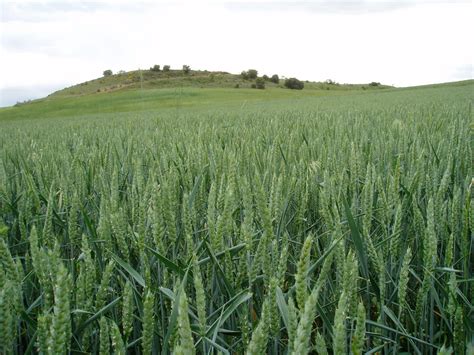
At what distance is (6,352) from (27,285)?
1.23ft

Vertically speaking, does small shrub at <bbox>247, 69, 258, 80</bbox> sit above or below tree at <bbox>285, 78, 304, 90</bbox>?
above

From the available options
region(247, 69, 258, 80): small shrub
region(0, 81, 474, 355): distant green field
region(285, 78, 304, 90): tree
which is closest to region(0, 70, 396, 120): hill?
region(285, 78, 304, 90): tree

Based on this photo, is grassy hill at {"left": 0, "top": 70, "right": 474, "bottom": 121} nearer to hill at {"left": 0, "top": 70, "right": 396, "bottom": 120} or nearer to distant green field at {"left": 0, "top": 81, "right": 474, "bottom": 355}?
hill at {"left": 0, "top": 70, "right": 396, "bottom": 120}

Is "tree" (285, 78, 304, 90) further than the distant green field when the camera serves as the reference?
Yes

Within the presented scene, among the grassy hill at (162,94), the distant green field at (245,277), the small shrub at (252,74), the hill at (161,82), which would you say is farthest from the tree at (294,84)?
the distant green field at (245,277)

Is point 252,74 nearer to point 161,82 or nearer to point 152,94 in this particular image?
point 161,82

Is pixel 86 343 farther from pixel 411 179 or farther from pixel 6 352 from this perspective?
pixel 411 179

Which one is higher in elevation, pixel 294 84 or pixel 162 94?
pixel 294 84

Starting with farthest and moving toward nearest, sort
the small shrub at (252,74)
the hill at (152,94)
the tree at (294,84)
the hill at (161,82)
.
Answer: the small shrub at (252,74) → the tree at (294,84) → the hill at (161,82) → the hill at (152,94)

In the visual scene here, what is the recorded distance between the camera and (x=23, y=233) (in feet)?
3.58

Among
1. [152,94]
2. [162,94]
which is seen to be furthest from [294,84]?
[152,94]

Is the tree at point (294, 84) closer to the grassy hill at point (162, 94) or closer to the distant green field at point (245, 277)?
the grassy hill at point (162, 94)

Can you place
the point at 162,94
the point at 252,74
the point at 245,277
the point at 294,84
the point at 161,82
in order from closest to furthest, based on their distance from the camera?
the point at 245,277, the point at 162,94, the point at 161,82, the point at 294,84, the point at 252,74

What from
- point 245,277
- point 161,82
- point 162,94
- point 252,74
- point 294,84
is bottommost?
point 245,277
